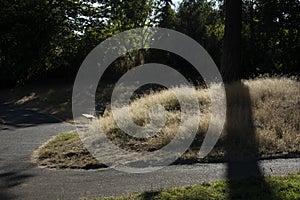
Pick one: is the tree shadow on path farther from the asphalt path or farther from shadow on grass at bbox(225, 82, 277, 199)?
the asphalt path

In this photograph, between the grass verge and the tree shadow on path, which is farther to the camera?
the tree shadow on path

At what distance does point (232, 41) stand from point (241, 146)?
8.54 metres

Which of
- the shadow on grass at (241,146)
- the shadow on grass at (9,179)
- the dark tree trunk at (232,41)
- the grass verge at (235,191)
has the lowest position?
the shadow on grass at (9,179)

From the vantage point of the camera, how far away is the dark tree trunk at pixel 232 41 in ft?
54.6

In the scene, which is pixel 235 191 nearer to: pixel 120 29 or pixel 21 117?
pixel 21 117

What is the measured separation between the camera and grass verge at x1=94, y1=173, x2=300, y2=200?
562 cm

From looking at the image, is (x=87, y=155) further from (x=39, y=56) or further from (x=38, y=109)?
(x=38, y=109)

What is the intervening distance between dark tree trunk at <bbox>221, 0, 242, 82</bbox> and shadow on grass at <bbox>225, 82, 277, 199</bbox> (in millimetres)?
3055

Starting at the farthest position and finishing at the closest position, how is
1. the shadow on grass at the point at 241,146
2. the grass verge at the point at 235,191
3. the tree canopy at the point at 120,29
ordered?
1. the tree canopy at the point at 120,29
2. the shadow on grass at the point at 241,146
3. the grass verge at the point at 235,191

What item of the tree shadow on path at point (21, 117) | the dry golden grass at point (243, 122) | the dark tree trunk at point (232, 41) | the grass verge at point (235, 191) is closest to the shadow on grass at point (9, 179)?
the grass verge at point (235, 191)

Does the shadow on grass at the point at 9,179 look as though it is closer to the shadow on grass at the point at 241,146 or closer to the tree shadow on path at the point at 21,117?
the shadow on grass at the point at 241,146

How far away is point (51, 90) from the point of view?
1368 inches

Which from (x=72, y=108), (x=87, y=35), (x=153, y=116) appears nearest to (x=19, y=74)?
(x=87, y=35)

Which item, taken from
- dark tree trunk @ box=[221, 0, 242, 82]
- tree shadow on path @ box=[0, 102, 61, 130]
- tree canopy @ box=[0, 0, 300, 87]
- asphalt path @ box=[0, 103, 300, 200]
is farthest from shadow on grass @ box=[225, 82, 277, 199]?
tree shadow on path @ box=[0, 102, 61, 130]
